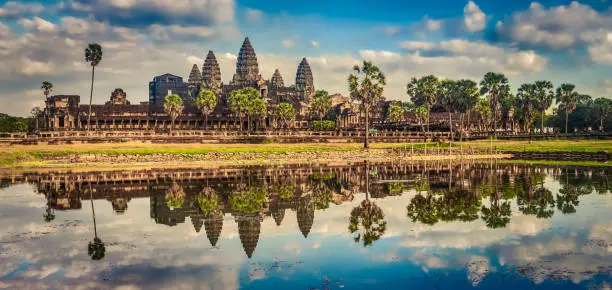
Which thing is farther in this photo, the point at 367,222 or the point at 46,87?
the point at 46,87

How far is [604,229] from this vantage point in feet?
84.4

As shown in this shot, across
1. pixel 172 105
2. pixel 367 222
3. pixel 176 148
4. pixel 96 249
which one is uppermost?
pixel 172 105

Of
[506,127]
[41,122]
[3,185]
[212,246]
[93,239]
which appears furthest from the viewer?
[506,127]

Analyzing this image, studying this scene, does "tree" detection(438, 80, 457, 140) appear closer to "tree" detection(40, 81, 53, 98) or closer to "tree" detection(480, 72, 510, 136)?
"tree" detection(480, 72, 510, 136)

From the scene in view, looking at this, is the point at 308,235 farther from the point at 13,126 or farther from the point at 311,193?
the point at 13,126

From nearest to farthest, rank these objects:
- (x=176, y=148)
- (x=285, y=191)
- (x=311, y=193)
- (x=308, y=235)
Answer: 1. (x=308, y=235)
2. (x=311, y=193)
3. (x=285, y=191)
4. (x=176, y=148)

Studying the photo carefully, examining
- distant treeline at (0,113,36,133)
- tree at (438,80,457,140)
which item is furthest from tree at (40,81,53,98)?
tree at (438,80,457,140)

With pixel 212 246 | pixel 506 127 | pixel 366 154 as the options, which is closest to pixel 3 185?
pixel 212 246

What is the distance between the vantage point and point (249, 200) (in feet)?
121

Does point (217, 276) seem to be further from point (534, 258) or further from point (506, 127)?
point (506, 127)

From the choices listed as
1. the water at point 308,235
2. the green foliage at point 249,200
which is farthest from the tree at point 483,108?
the green foliage at point 249,200

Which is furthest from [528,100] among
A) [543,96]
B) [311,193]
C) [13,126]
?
[13,126]

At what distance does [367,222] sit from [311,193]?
12952 mm

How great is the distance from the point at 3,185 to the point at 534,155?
70.8 metres
